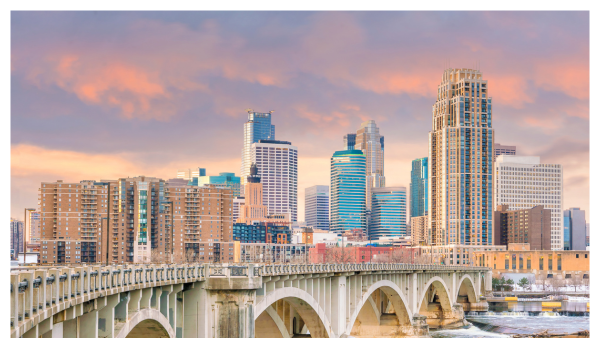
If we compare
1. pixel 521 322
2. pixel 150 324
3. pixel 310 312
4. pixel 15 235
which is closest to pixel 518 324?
pixel 521 322

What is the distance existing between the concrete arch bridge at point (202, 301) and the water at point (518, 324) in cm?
1879

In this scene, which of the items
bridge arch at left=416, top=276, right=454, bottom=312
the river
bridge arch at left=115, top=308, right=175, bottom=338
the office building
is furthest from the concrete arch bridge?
the office building

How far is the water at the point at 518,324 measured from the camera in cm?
11384

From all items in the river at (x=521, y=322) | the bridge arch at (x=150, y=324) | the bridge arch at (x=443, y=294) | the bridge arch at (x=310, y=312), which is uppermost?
the bridge arch at (x=150, y=324)

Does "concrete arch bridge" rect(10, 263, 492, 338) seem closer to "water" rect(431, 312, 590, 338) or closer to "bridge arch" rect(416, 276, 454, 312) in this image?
"water" rect(431, 312, 590, 338)

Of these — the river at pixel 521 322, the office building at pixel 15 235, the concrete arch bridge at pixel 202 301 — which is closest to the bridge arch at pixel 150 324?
the concrete arch bridge at pixel 202 301

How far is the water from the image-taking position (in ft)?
374

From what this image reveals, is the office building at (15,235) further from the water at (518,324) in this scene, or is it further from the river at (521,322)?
the river at (521,322)

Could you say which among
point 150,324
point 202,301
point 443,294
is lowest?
point 443,294

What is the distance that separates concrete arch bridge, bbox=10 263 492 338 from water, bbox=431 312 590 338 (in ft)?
61.6

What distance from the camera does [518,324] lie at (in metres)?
123

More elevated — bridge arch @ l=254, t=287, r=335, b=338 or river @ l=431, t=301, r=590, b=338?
bridge arch @ l=254, t=287, r=335, b=338

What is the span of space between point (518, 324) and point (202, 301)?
3581 inches

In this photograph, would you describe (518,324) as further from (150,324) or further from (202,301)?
(150,324)
